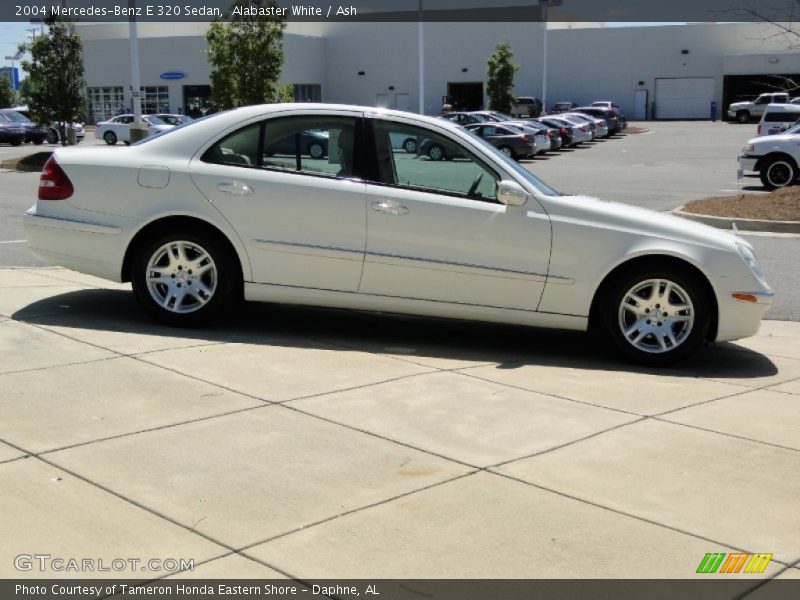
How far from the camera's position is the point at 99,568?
12.2 ft

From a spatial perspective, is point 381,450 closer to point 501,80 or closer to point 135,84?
point 135,84

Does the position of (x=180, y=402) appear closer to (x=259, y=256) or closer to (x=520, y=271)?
(x=259, y=256)

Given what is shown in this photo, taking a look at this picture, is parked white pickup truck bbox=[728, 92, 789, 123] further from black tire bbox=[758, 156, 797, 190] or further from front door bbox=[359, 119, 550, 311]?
front door bbox=[359, 119, 550, 311]

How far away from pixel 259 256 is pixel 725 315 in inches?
127

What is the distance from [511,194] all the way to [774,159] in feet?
56.4

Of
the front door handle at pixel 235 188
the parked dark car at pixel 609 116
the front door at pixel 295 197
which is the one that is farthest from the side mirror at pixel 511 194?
the parked dark car at pixel 609 116

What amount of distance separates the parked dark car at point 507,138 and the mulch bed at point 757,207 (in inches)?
737

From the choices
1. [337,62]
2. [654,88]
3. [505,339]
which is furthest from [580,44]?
[505,339]

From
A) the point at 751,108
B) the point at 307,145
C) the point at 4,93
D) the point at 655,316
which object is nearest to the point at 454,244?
the point at 307,145

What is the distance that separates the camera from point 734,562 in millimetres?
4004

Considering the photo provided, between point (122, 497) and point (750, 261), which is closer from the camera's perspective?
point (122, 497)

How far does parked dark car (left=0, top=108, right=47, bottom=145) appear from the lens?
45.9 meters

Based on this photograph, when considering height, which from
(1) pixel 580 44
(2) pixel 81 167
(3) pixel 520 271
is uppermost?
(1) pixel 580 44

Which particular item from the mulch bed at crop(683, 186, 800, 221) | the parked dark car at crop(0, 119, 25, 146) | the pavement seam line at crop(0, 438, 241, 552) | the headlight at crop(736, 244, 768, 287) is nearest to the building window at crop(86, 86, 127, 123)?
Result: the parked dark car at crop(0, 119, 25, 146)
